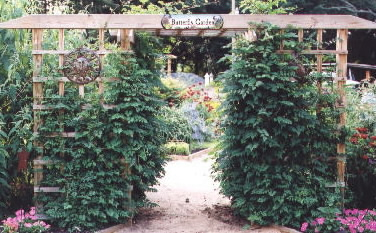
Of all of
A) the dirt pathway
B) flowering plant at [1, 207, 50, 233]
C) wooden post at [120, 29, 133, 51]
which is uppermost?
wooden post at [120, 29, 133, 51]

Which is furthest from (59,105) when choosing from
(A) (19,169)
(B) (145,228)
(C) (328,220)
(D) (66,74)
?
(C) (328,220)

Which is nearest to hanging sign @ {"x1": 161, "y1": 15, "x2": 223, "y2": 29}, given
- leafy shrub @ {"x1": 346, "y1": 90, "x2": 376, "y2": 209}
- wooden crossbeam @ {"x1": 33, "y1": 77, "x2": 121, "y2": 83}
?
wooden crossbeam @ {"x1": 33, "y1": 77, "x2": 121, "y2": 83}

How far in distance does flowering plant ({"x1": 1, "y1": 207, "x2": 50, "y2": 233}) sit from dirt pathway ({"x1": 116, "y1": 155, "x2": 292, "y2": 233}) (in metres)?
0.90

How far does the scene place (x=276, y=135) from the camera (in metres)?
5.63

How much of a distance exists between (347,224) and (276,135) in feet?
3.95

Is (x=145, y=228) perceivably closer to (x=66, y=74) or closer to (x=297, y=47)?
(x=66, y=74)

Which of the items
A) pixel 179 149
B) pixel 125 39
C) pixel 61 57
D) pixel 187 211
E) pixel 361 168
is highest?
pixel 125 39

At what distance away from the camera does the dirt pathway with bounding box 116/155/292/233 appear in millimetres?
5820

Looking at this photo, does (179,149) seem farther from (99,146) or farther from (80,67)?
(80,67)

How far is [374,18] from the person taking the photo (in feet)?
68.3

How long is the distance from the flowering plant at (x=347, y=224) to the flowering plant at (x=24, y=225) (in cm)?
276

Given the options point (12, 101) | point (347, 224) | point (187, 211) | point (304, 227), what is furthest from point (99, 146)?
point (347, 224)

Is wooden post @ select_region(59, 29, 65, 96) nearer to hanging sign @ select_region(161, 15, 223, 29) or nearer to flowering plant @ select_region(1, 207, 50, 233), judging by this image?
hanging sign @ select_region(161, 15, 223, 29)

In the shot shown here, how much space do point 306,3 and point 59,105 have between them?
16412mm
